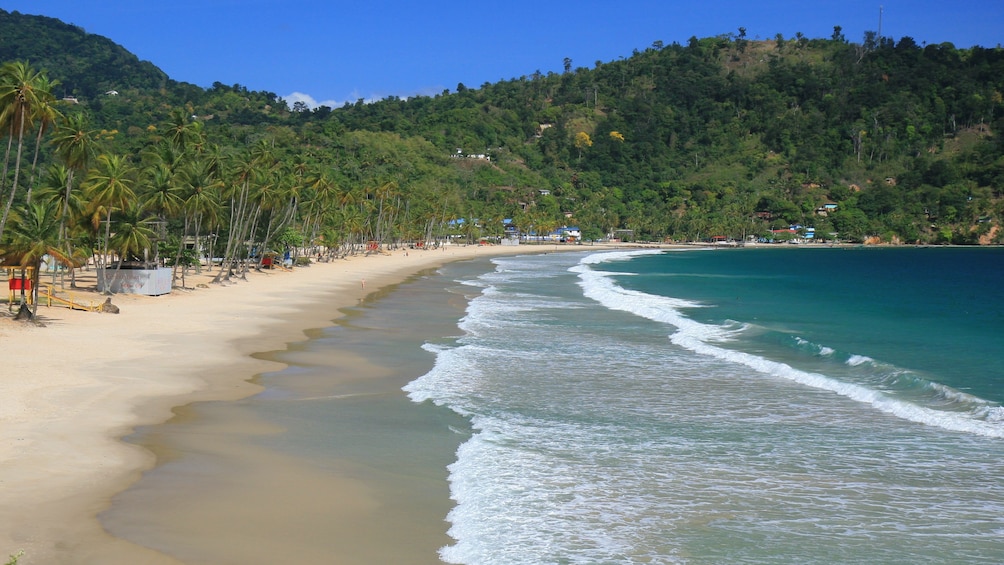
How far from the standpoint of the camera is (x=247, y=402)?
19.1m

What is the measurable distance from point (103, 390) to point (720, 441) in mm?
13111

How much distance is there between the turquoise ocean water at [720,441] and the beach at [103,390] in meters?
3.19

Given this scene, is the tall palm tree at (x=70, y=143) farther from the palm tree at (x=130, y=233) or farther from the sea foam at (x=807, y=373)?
the sea foam at (x=807, y=373)

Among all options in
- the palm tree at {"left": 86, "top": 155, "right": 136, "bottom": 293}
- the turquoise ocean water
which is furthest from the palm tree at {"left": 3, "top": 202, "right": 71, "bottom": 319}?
the turquoise ocean water

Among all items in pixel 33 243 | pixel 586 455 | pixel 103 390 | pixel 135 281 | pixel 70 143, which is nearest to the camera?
pixel 586 455

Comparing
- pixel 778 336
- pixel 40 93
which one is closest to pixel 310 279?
pixel 40 93

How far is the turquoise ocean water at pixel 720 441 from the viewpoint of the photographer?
11.4 m

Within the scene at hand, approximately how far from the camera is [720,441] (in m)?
16.5

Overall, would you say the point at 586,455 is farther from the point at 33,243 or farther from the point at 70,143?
the point at 70,143

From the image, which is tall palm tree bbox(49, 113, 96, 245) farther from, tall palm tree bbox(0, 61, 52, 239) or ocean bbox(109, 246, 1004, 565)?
ocean bbox(109, 246, 1004, 565)

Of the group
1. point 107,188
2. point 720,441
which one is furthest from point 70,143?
point 720,441

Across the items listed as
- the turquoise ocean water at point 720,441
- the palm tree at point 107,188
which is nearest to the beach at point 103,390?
the turquoise ocean water at point 720,441

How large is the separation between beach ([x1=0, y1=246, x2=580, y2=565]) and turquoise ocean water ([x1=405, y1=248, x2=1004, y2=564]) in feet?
10.5

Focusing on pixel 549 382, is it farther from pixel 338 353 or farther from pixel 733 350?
pixel 733 350
